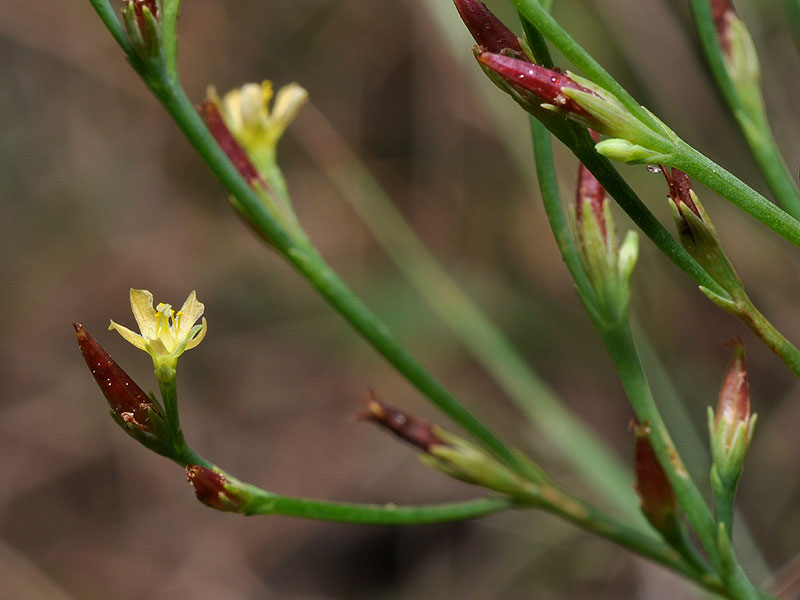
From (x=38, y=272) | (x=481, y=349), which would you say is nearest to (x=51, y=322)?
(x=38, y=272)

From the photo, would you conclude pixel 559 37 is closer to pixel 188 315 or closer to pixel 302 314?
pixel 188 315

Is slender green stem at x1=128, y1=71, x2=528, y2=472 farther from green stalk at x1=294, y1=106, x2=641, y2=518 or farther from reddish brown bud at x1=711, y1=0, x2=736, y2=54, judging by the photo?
reddish brown bud at x1=711, y1=0, x2=736, y2=54

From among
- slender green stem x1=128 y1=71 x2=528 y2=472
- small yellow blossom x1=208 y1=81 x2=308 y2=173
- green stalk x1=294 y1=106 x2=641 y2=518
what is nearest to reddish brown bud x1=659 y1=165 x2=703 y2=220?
slender green stem x1=128 y1=71 x2=528 y2=472

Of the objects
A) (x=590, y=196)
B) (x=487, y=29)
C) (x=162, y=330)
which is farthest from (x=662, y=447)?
(x=162, y=330)

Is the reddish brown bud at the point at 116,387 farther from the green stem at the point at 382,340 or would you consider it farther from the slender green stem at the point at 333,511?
the green stem at the point at 382,340

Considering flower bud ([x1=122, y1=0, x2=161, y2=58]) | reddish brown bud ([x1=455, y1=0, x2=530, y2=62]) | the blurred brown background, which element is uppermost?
flower bud ([x1=122, y1=0, x2=161, y2=58])

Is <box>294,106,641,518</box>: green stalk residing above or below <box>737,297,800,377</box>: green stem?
below

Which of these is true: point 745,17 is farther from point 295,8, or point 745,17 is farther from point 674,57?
point 295,8
